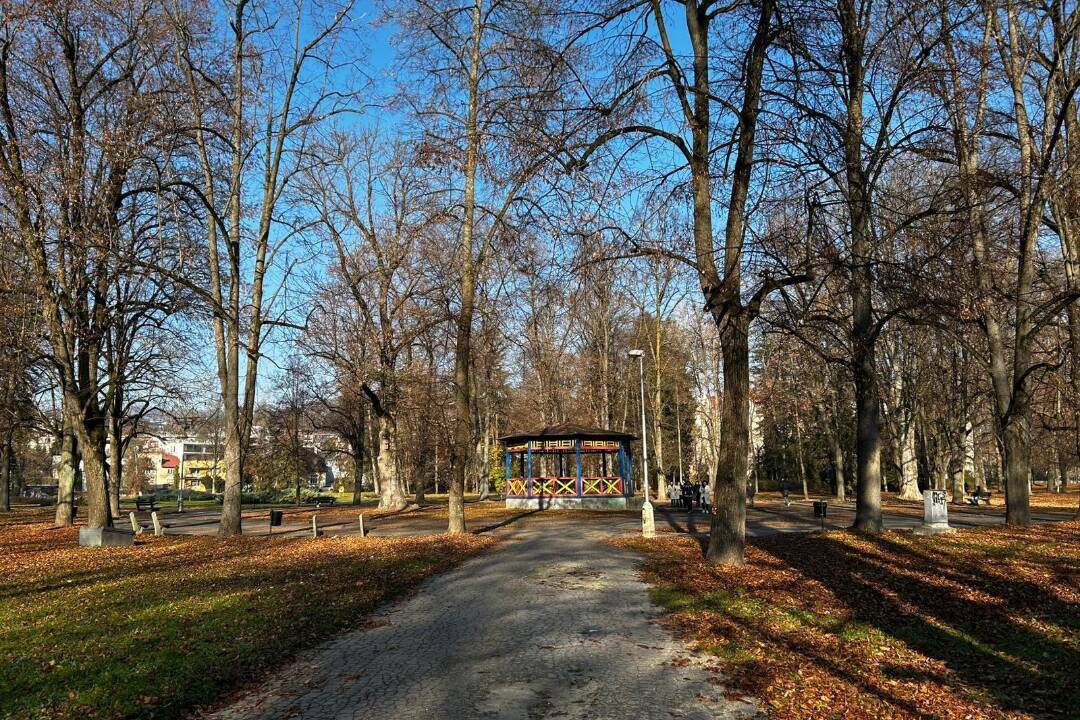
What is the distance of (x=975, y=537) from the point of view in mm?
15414

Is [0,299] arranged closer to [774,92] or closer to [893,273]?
[774,92]

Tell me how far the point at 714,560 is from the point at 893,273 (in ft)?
18.2

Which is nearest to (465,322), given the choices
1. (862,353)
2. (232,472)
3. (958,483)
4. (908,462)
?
(232,472)

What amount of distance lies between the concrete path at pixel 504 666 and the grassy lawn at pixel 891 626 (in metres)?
0.53

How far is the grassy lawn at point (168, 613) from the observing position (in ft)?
18.8

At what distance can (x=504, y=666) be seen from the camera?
6500mm

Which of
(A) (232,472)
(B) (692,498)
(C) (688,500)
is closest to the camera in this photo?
(A) (232,472)

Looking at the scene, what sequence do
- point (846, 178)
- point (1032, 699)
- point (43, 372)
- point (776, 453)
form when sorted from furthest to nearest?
point (776, 453)
point (43, 372)
point (846, 178)
point (1032, 699)

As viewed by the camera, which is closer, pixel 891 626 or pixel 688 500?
pixel 891 626

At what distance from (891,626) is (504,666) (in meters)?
4.40

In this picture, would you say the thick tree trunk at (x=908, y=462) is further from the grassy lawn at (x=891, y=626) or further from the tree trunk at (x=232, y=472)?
the tree trunk at (x=232, y=472)

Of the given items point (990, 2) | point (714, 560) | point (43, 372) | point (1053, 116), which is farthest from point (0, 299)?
point (1053, 116)

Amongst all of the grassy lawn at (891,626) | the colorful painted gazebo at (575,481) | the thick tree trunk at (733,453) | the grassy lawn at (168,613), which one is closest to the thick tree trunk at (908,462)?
the colorful painted gazebo at (575,481)

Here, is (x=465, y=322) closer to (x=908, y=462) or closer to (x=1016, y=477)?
(x=1016, y=477)
